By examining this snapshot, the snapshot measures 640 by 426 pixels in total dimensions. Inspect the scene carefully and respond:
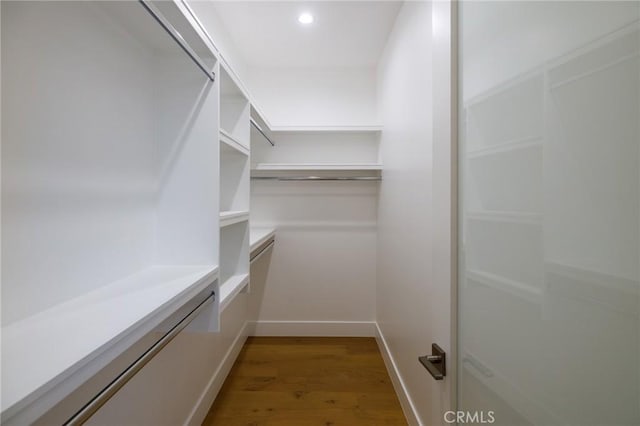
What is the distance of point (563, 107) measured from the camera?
497mm

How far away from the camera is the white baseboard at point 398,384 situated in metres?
1.54

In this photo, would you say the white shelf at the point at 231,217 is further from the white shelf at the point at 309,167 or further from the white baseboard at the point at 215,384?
the white baseboard at the point at 215,384

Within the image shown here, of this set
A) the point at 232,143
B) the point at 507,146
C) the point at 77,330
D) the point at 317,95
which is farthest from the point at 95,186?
the point at 317,95

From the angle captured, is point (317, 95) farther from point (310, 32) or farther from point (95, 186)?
point (95, 186)

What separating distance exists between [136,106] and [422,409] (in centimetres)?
185

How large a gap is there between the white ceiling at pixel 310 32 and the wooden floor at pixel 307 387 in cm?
250

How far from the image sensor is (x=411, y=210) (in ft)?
5.20

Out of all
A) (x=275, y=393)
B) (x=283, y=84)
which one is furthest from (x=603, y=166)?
(x=283, y=84)

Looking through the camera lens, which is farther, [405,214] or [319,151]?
[319,151]

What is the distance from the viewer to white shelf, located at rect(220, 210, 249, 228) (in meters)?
1.11

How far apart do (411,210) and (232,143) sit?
1023 mm

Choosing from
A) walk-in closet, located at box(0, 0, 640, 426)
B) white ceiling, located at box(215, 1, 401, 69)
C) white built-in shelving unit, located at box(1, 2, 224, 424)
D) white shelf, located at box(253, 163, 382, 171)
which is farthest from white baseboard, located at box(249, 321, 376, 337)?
white ceiling, located at box(215, 1, 401, 69)

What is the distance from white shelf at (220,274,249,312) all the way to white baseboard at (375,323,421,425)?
1157mm

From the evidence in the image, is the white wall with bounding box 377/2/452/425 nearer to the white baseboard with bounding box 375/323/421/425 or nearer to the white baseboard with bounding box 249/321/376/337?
the white baseboard with bounding box 375/323/421/425
